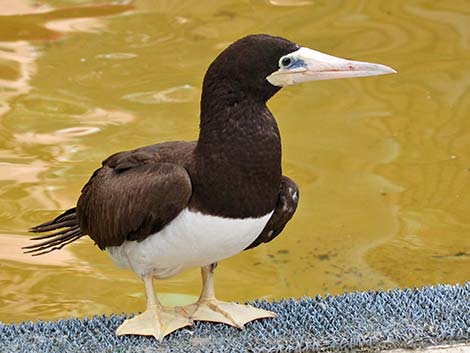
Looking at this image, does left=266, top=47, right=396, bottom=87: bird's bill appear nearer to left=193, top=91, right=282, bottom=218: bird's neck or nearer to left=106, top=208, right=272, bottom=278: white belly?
left=193, top=91, right=282, bottom=218: bird's neck

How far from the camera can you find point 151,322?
2039mm

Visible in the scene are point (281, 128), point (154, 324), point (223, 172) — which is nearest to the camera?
point (223, 172)

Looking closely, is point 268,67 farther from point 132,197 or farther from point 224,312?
point 224,312

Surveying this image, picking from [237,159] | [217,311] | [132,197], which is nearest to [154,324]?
[217,311]

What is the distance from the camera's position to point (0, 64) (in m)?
4.14

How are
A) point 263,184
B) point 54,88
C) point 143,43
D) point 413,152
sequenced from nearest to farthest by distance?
point 263,184
point 413,152
point 54,88
point 143,43

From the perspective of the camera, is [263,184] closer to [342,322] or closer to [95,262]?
[342,322]

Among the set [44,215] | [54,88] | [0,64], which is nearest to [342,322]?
[44,215]

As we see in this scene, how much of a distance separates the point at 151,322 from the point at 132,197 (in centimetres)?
28

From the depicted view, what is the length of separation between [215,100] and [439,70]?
2.47 metres

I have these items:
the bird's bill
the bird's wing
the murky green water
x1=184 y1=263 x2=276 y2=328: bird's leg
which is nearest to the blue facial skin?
the bird's bill

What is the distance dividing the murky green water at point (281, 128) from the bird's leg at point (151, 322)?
0.67m

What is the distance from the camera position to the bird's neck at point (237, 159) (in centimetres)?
185

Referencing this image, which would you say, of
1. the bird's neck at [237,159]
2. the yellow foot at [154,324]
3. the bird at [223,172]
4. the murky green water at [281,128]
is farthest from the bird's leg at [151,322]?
the murky green water at [281,128]
